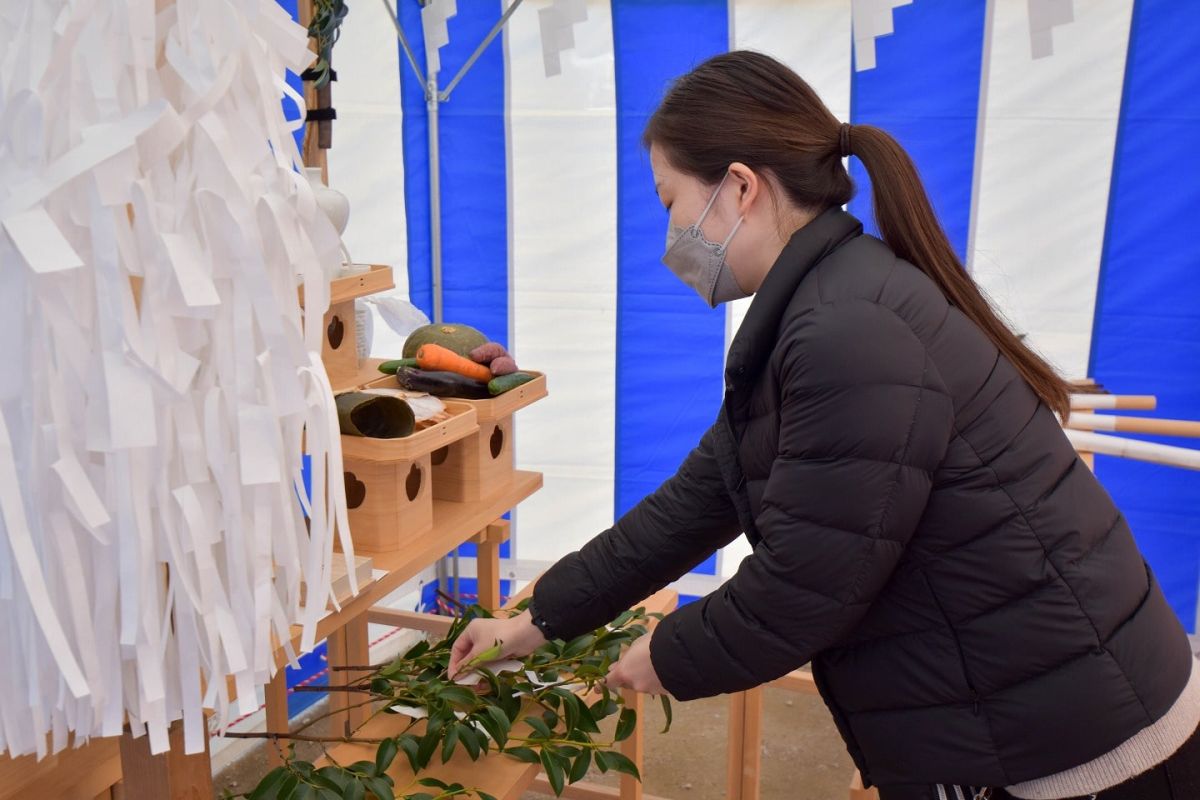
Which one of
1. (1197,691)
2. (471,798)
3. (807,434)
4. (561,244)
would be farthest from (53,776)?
(561,244)

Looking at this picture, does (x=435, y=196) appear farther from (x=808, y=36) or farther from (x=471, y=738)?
(x=471, y=738)

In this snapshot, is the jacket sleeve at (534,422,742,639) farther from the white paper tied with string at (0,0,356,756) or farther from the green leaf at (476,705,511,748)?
the white paper tied with string at (0,0,356,756)

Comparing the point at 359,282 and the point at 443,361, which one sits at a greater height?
the point at 359,282

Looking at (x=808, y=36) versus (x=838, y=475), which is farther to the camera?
(x=808, y=36)

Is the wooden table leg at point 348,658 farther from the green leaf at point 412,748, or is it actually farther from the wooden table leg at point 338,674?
the green leaf at point 412,748

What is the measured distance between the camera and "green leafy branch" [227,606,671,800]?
1394mm

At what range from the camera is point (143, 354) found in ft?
2.60

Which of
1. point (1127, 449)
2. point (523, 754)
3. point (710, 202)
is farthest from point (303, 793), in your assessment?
point (1127, 449)

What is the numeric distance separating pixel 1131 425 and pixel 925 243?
1.22 m

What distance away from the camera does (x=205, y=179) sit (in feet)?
2.73

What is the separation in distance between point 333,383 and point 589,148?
1349 millimetres

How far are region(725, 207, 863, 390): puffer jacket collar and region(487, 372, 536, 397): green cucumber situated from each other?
2.40 feet

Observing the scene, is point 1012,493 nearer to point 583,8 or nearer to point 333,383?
point 333,383

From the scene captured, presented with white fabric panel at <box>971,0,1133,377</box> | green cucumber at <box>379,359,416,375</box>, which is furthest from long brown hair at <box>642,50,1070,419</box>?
white fabric panel at <box>971,0,1133,377</box>
